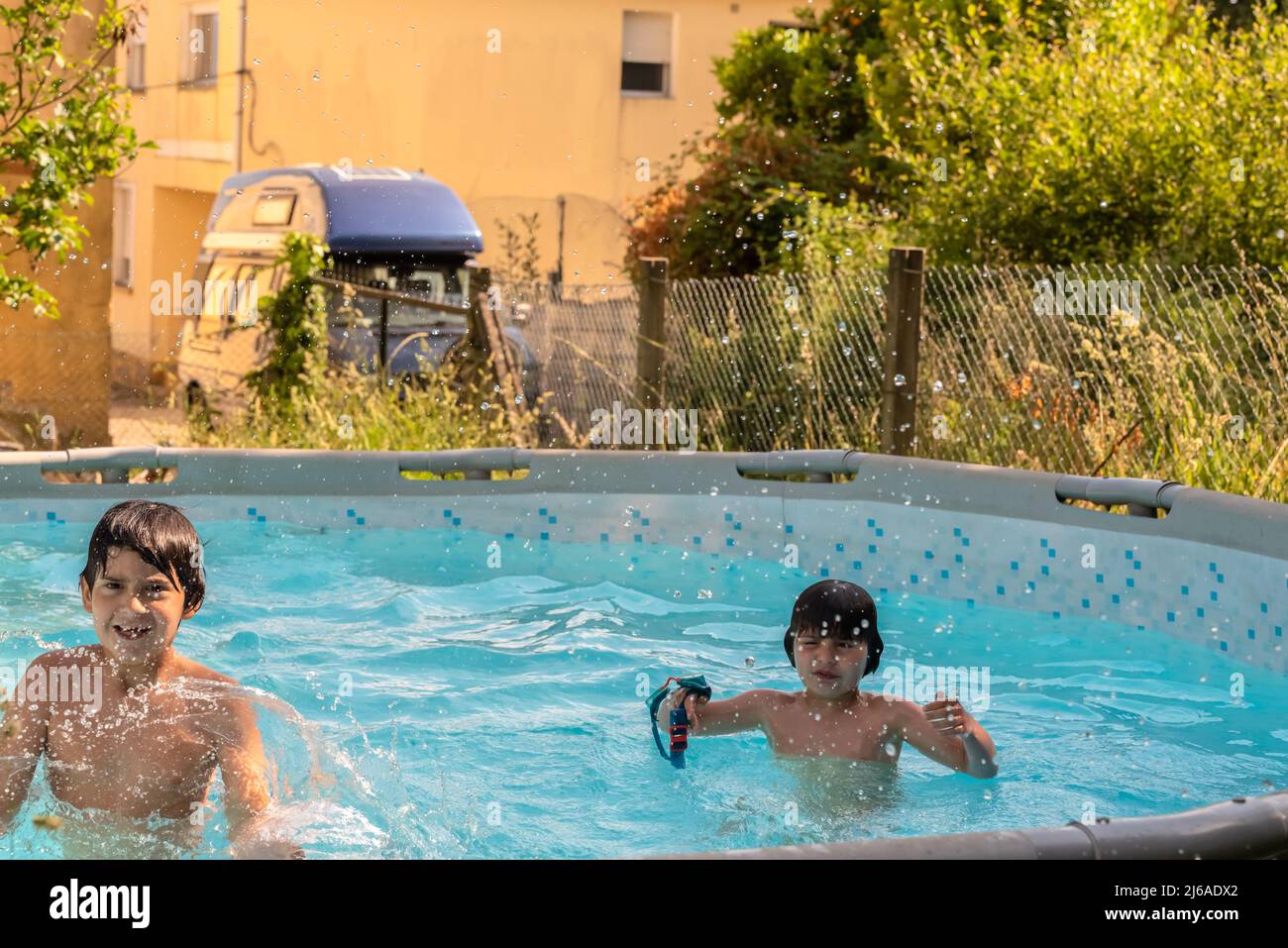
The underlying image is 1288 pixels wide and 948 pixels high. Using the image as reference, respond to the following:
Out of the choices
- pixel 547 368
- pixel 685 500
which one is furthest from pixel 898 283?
pixel 547 368

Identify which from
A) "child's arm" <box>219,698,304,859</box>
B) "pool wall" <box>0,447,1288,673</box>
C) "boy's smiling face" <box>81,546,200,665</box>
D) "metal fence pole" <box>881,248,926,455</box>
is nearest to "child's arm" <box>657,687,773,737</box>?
"child's arm" <box>219,698,304,859</box>

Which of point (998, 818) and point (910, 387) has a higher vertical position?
point (910, 387)

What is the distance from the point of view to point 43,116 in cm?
1077

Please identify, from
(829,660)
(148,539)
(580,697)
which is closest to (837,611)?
(829,660)

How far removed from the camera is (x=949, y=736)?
4168mm

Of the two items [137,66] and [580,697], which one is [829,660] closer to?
[580,697]

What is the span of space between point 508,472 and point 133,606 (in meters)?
4.60

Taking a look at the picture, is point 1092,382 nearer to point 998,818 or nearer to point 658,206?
point 998,818

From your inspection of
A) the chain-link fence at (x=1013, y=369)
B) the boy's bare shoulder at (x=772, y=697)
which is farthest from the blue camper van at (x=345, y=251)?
the boy's bare shoulder at (x=772, y=697)

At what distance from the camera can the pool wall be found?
21.4 feet

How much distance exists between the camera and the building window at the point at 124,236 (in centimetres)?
2106

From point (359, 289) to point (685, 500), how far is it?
385cm

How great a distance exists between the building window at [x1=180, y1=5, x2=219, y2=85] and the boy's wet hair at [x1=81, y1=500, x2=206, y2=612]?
1651cm

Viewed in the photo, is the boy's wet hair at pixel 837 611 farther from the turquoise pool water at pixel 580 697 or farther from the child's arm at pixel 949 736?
the turquoise pool water at pixel 580 697
